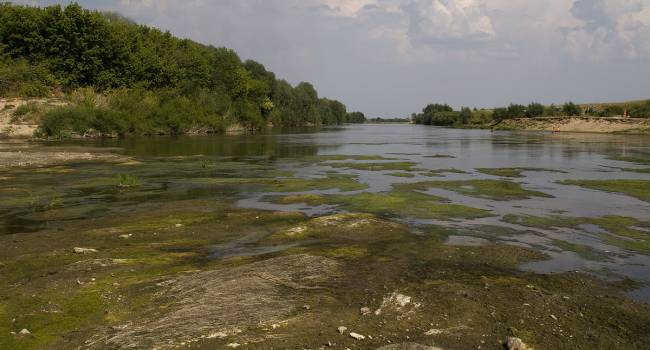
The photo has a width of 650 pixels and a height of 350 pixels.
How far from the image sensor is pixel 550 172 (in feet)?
124

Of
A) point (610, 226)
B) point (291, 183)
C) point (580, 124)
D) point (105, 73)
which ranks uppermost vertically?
point (105, 73)

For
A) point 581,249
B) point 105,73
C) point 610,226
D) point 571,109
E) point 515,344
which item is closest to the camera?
point 515,344

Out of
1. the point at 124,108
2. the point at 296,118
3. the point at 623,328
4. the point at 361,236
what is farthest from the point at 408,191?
the point at 296,118

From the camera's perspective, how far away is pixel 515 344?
842cm

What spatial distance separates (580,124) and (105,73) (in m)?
114

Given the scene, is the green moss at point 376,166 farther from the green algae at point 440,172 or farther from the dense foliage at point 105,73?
the dense foliage at point 105,73

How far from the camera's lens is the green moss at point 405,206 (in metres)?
21.0

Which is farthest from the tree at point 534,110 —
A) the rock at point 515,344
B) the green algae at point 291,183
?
the rock at point 515,344

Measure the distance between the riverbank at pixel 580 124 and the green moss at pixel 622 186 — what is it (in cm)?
8986

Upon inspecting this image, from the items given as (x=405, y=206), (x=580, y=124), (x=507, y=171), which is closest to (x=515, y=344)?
(x=405, y=206)

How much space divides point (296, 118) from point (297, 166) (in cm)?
14736

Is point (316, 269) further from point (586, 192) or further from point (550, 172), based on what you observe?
point (550, 172)

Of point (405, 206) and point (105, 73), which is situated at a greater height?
point (105, 73)

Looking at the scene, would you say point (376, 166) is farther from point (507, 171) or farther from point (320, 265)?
point (320, 265)
